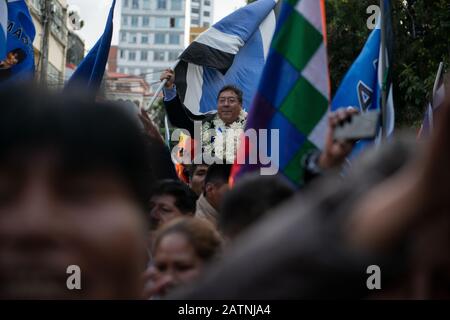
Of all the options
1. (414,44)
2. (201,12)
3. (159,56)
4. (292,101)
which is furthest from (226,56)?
(201,12)

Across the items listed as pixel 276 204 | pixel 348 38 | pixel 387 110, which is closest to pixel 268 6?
pixel 387 110

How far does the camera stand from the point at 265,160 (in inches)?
161

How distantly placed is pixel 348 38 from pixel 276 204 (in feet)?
46.0

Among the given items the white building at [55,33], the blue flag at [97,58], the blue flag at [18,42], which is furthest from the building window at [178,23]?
the blue flag at [97,58]

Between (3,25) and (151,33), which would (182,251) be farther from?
(151,33)

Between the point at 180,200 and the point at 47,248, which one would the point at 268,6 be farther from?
the point at 47,248

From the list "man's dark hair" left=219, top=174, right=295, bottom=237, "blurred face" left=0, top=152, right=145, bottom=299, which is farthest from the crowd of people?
"man's dark hair" left=219, top=174, right=295, bottom=237

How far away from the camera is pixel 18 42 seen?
24.5 ft

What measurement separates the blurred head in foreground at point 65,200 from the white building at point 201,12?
135727 mm

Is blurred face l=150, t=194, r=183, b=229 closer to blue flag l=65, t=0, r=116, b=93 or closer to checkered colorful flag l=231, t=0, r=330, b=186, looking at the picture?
checkered colorful flag l=231, t=0, r=330, b=186

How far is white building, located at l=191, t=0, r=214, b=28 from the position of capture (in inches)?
5384

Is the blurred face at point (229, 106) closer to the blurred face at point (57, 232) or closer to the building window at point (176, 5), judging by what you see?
the blurred face at point (57, 232)

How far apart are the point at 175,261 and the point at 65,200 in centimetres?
160

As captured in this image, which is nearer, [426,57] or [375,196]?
[375,196]
